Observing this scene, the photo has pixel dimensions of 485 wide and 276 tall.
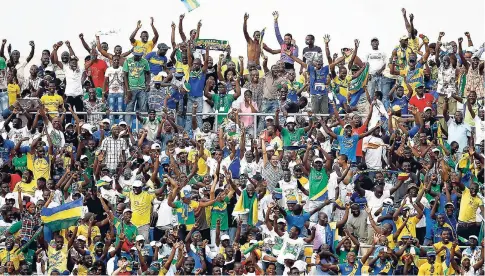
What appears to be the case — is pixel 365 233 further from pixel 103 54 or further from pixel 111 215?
pixel 103 54

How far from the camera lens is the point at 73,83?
153ft

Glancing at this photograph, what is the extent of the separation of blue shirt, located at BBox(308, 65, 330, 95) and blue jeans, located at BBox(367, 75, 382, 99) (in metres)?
1.35

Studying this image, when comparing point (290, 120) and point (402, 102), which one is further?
point (402, 102)

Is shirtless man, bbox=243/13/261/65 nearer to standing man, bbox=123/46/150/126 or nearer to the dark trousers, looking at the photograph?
standing man, bbox=123/46/150/126

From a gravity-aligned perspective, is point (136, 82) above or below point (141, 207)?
above

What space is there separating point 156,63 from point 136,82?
794 millimetres

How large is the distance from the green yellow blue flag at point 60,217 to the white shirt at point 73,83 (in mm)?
4553

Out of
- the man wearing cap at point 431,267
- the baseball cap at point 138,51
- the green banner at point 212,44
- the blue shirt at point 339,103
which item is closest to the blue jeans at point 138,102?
the baseball cap at point 138,51

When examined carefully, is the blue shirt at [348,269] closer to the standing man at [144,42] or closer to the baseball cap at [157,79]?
the baseball cap at [157,79]

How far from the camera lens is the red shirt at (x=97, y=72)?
47.2m

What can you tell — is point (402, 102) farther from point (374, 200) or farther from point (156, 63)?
point (156, 63)

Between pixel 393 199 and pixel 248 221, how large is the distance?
302cm

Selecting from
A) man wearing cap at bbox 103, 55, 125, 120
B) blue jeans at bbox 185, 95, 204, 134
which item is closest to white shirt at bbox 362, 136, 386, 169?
blue jeans at bbox 185, 95, 204, 134

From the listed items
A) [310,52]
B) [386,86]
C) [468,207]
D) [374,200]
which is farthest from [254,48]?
[468,207]
